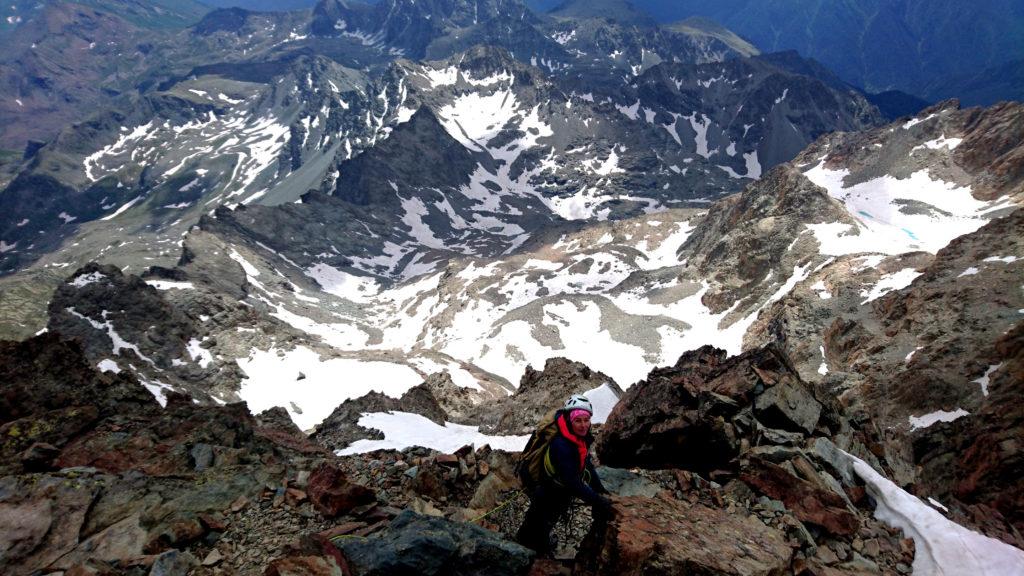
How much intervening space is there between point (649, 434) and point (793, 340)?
64.3m

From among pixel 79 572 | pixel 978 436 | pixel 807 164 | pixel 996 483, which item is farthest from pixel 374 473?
pixel 807 164

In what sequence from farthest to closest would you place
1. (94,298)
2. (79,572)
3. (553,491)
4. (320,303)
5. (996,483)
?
(320,303), (94,298), (996,483), (553,491), (79,572)

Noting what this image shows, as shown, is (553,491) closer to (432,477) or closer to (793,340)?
(432,477)

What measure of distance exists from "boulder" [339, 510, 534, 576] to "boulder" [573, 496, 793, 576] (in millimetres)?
1238

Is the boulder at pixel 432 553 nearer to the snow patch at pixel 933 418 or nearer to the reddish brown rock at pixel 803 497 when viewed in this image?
the reddish brown rock at pixel 803 497

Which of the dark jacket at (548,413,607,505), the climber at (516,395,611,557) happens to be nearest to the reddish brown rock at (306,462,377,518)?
the climber at (516,395,611,557)

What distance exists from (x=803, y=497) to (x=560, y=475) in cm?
618

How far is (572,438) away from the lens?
8.68 m

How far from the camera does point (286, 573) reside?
24.3 ft

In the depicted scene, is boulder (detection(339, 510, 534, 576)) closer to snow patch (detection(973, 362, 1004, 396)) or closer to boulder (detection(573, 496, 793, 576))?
boulder (detection(573, 496, 793, 576))

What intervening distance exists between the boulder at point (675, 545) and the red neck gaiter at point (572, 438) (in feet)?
3.18

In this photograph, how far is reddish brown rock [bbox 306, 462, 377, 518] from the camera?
34.8 feet

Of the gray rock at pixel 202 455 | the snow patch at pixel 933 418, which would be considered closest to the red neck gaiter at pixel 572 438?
the gray rock at pixel 202 455

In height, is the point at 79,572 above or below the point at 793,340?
above
